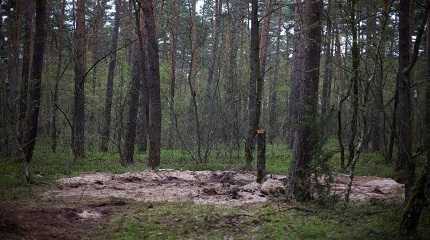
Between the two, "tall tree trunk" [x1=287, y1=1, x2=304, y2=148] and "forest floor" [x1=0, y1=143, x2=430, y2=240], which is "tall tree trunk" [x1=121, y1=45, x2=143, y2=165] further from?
"tall tree trunk" [x1=287, y1=1, x2=304, y2=148]

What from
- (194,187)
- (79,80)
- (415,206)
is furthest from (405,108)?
(79,80)

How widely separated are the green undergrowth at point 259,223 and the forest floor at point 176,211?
13mm

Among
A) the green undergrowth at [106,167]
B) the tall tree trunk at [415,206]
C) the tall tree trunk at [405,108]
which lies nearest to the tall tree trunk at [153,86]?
the green undergrowth at [106,167]

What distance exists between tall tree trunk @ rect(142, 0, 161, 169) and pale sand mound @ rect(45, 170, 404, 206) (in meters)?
1.82

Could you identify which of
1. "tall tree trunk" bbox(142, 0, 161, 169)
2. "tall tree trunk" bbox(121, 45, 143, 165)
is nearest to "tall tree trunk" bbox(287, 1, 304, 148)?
"tall tree trunk" bbox(142, 0, 161, 169)

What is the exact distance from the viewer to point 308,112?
8.02 m

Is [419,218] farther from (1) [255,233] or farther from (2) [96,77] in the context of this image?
(2) [96,77]

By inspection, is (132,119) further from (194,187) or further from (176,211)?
(176,211)

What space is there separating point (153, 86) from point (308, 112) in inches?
292

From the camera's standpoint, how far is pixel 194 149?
20.1 meters

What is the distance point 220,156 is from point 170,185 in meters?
7.66

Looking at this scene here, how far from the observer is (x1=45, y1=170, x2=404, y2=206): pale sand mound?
29.2ft

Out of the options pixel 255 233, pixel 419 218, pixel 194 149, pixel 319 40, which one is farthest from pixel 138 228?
pixel 194 149

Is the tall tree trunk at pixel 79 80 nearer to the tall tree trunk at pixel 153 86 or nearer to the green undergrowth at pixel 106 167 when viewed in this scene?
the green undergrowth at pixel 106 167
